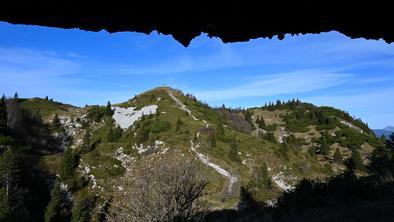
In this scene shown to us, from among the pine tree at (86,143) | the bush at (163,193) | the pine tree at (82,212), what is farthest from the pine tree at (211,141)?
the bush at (163,193)

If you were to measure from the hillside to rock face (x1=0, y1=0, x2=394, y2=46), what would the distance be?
39151mm

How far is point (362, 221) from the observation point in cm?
1169

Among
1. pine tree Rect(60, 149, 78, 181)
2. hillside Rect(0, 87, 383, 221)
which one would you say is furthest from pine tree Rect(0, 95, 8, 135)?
pine tree Rect(60, 149, 78, 181)

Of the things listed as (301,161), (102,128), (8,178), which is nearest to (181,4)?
(8,178)

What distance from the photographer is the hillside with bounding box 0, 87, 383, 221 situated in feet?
190

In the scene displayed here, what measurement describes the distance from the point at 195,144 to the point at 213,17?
6509cm

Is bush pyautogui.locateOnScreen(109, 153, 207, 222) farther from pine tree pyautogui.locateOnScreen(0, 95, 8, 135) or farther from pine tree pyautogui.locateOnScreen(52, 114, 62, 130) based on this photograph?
pine tree pyautogui.locateOnScreen(52, 114, 62, 130)

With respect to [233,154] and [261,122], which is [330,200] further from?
[261,122]

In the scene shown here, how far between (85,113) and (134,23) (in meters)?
96.7

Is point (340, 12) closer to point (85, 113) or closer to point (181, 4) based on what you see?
point (181, 4)

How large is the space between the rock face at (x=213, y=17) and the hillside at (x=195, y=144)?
128 feet

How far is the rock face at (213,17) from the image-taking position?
2500 mm

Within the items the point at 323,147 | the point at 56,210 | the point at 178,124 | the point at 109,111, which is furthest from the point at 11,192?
the point at 323,147

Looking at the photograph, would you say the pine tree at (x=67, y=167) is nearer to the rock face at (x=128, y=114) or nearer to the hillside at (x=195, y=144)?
the hillside at (x=195, y=144)
